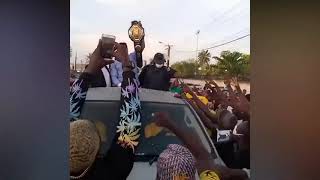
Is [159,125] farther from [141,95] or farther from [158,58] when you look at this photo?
[158,58]

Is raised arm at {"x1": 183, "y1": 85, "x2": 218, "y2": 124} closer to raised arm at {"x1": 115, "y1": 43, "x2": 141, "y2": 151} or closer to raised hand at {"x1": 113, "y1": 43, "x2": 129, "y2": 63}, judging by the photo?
raised arm at {"x1": 115, "y1": 43, "x2": 141, "y2": 151}

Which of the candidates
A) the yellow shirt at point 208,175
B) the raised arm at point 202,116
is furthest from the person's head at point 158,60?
the yellow shirt at point 208,175

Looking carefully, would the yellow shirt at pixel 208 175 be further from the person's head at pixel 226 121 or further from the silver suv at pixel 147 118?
the person's head at pixel 226 121

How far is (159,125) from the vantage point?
379 cm

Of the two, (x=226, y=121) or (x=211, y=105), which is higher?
(x=211, y=105)

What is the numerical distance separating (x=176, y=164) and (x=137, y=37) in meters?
1.26

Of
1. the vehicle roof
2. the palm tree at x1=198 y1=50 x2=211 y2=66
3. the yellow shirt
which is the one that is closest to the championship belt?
the vehicle roof

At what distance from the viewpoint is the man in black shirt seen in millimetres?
3824

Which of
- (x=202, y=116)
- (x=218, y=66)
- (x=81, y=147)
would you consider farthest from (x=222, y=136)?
(x=81, y=147)

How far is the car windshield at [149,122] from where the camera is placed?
148 inches

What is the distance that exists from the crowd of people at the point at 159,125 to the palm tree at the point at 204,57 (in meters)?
0.21
